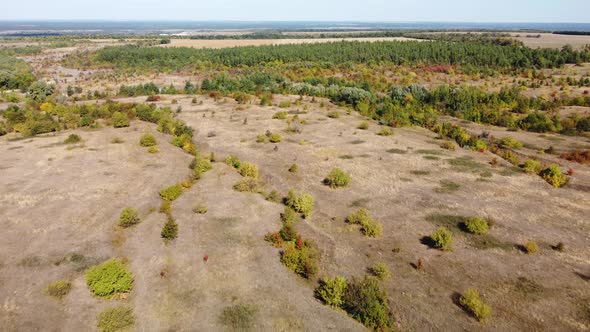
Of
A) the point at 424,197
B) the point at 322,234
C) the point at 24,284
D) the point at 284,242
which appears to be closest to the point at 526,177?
the point at 424,197

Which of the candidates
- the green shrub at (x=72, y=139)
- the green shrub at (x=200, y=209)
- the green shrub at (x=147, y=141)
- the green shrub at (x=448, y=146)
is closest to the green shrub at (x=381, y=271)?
the green shrub at (x=200, y=209)

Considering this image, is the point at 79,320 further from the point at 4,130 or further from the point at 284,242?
the point at 4,130

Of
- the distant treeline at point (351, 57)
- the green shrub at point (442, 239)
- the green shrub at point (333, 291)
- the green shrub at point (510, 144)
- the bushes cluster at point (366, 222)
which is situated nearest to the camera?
the green shrub at point (333, 291)

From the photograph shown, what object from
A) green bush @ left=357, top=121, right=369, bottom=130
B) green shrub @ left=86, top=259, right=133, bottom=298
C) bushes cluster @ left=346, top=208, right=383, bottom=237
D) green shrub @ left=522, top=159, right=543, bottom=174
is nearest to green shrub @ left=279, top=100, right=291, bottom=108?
green bush @ left=357, top=121, right=369, bottom=130

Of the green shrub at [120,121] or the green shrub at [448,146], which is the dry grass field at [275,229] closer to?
the green shrub at [448,146]

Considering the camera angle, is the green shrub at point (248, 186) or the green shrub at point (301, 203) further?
the green shrub at point (248, 186)

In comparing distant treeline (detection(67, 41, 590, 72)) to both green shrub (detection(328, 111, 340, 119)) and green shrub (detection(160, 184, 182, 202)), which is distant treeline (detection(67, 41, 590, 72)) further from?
green shrub (detection(160, 184, 182, 202))
